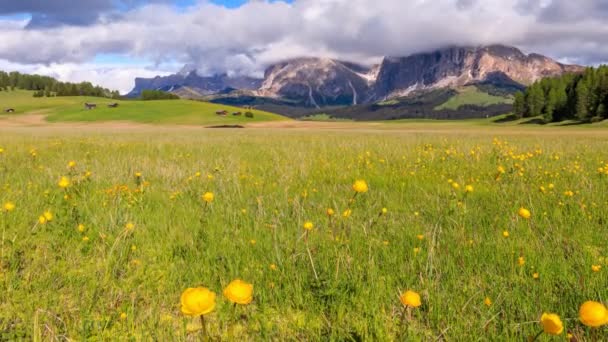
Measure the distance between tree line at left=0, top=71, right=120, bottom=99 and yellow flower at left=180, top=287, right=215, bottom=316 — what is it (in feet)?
649

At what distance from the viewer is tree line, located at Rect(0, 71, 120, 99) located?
166712 mm

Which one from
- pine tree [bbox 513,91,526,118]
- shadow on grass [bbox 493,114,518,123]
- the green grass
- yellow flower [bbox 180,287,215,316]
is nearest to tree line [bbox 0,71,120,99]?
the green grass

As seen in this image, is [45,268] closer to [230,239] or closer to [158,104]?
[230,239]

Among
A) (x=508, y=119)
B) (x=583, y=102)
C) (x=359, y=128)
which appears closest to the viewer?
(x=359, y=128)

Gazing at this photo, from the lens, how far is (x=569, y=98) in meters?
93.5

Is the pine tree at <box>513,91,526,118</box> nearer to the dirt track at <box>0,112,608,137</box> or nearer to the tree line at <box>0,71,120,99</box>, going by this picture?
Result: the dirt track at <box>0,112,608,137</box>

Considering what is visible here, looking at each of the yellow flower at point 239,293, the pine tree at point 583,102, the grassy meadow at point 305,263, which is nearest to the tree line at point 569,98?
the pine tree at point 583,102

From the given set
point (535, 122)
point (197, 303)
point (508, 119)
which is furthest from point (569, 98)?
point (197, 303)

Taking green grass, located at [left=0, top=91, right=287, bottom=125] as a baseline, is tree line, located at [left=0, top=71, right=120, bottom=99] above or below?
above

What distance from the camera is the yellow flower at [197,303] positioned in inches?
52.1

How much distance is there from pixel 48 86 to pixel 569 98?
8298 inches

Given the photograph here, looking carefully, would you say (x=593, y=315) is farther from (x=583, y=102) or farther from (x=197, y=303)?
(x=583, y=102)

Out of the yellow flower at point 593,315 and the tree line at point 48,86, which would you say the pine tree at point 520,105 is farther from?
the tree line at point 48,86

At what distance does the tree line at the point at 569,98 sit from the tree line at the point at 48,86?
174666 mm
